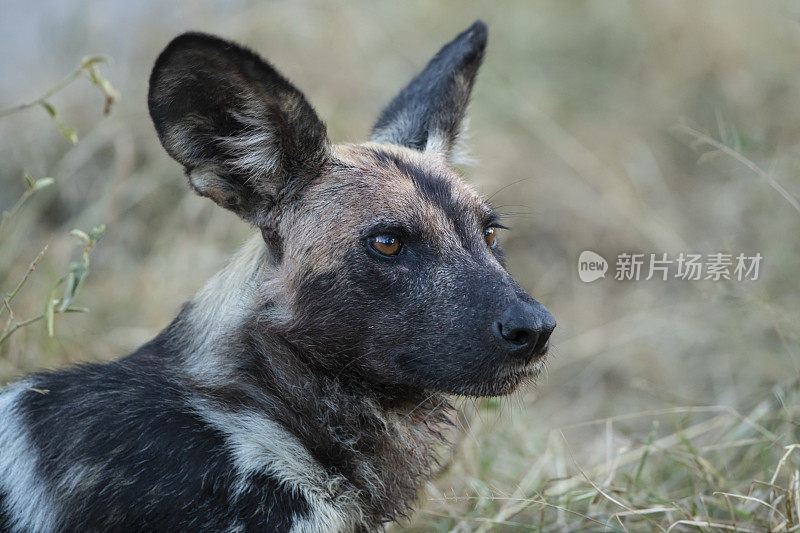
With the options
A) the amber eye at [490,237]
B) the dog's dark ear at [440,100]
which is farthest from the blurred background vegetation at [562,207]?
the dog's dark ear at [440,100]

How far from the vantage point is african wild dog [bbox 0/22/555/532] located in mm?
2717

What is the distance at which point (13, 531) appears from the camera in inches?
108

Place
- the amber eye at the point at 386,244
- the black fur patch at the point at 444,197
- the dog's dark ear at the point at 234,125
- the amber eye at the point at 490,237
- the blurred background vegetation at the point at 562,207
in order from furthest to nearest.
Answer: the blurred background vegetation at the point at 562,207
the amber eye at the point at 490,237
the black fur patch at the point at 444,197
the amber eye at the point at 386,244
the dog's dark ear at the point at 234,125

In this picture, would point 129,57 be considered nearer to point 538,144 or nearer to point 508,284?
point 538,144

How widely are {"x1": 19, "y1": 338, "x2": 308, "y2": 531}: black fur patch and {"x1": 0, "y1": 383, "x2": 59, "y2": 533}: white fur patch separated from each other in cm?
4

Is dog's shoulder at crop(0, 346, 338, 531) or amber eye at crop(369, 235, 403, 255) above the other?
amber eye at crop(369, 235, 403, 255)

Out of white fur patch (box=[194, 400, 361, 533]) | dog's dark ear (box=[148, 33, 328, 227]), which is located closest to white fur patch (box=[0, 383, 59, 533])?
white fur patch (box=[194, 400, 361, 533])

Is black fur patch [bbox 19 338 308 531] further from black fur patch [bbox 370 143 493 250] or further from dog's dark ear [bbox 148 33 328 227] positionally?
black fur patch [bbox 370 143 493 250]

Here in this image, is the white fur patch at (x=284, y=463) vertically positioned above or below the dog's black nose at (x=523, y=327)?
below

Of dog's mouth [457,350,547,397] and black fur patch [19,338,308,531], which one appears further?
dog's mouth [457,350,547,397]

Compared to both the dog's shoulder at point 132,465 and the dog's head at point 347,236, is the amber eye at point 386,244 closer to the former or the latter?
the dog's head at point 347,236

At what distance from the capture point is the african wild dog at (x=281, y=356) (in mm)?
2717

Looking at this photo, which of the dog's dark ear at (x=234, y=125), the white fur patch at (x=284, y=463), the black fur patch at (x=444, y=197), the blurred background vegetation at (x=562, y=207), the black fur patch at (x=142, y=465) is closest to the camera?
the black fur patch at (x=142, y=465)

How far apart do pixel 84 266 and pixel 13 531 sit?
875mm
